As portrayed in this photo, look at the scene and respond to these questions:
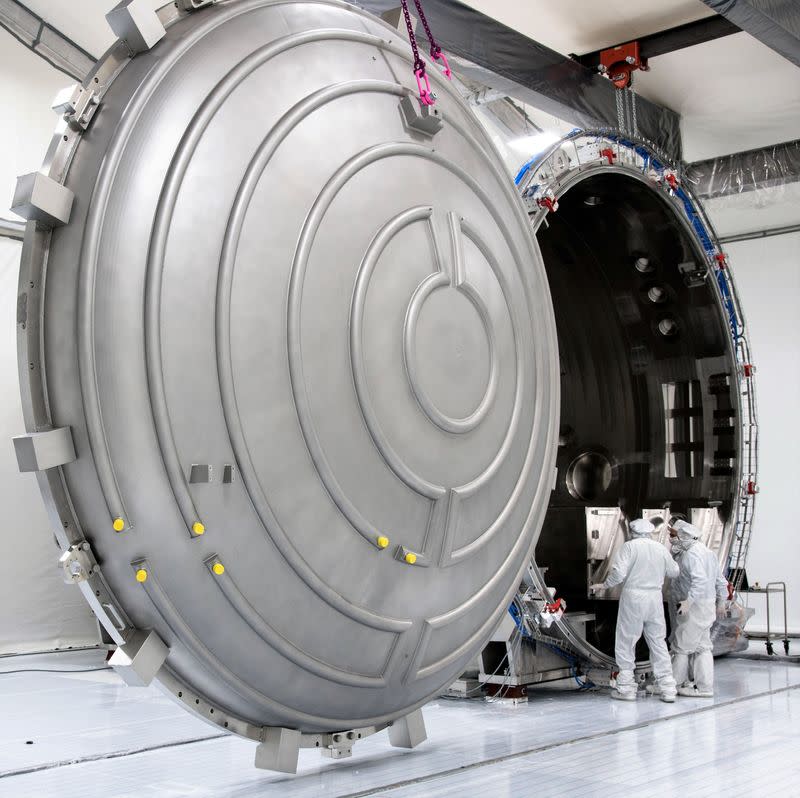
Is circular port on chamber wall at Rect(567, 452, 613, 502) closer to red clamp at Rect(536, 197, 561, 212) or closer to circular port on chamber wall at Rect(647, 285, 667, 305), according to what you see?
circular port on chamber wall at Rect(647, 285, 667, 305)

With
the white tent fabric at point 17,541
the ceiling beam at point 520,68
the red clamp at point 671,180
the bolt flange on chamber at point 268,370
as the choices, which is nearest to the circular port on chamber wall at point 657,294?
the red clamp at point 671,180

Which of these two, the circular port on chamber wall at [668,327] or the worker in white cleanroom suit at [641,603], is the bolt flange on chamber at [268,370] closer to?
the worker in white cleanroom suit at [641,603]

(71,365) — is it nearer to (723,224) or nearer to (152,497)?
(152,497)

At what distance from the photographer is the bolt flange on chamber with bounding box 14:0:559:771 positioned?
229cm

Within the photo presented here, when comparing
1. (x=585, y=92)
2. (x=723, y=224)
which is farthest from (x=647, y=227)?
(x=723, y=224)

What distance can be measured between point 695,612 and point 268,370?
495 cm

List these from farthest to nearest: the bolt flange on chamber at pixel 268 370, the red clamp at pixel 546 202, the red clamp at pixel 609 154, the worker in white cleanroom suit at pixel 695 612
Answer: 1. the worker in white cleanroom suit at pixel 695 612
2. the red clamp at pixel 609 154
3. the red clamp at pixel 546 202
4. the bolt flange on chamber at pixel 268 370

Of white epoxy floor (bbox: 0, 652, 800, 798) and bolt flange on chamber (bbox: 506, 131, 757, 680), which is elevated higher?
bolt flange on chamber (bbox: 506, 131, 757, 680)

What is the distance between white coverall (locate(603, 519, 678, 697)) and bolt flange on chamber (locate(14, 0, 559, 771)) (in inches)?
134

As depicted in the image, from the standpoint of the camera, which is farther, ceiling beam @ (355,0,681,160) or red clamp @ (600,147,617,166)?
red clamp @ (600,147,617,166)

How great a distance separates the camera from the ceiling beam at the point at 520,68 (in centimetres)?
548

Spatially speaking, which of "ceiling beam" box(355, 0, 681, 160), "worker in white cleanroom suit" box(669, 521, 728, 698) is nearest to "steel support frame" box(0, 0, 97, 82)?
"ceiling beam" box(355, 0, 681, 160)

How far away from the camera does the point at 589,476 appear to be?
7.60 m

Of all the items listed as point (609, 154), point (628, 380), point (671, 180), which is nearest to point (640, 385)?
point (628, 380)
